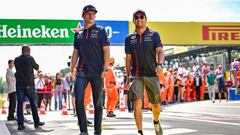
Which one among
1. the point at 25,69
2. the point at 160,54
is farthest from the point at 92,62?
the point at 25,69

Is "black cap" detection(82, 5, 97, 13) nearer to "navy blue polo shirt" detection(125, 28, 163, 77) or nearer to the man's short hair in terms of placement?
"navy blue polo shirt" detection(125, 28, 163, 77)

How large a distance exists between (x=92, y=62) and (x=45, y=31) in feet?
67.5

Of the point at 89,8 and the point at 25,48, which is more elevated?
the point at 89,8

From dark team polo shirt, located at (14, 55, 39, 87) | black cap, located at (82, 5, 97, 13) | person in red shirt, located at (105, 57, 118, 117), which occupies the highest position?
black cap, located at (82, 5, 97, 13)

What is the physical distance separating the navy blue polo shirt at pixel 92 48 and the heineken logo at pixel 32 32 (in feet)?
66.1

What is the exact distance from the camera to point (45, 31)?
26.5 metres

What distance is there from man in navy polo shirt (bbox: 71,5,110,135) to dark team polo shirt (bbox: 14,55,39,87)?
8.57 feet

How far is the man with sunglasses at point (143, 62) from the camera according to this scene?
6512mm

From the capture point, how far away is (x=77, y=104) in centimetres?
634

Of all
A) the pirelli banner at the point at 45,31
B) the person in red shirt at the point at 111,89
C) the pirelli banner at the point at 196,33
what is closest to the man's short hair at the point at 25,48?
the person in red shirt at the point at 111,89

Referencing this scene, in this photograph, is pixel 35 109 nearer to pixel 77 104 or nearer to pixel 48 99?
pixel 77 104

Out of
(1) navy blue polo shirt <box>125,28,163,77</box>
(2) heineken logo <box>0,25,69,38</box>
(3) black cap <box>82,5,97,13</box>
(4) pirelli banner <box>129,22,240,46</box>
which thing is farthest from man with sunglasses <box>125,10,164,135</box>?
(4) pirelli banner <box>129,22,240,46</box>

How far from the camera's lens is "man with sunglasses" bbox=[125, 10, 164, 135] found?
21.4 feet

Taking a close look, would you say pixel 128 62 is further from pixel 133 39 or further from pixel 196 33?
pixel 196 33
